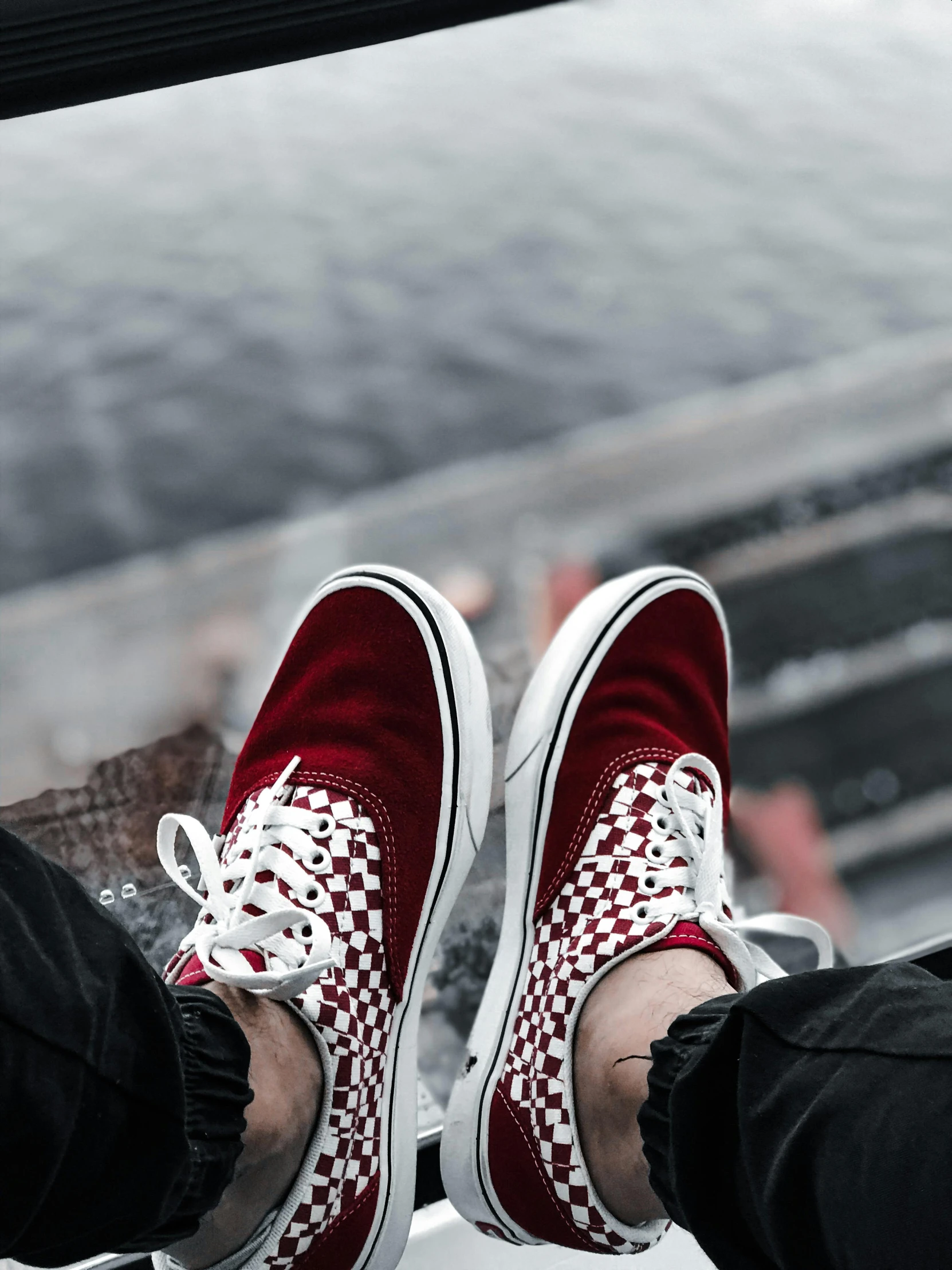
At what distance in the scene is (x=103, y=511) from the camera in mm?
938

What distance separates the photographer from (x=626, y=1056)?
630 mm

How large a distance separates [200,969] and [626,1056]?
260 millimetres

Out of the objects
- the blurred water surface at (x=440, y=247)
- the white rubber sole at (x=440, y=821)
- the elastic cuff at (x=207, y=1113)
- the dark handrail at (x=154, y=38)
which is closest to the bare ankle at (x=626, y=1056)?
the white rubber sole at (x=440, y=821)

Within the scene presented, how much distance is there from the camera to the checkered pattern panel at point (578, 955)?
64 cm

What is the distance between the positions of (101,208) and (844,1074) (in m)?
1.04

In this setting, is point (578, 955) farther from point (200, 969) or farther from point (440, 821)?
point (200, 969)

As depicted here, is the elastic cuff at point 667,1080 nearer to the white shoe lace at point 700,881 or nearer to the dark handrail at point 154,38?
the white shoe lace at point 700,881

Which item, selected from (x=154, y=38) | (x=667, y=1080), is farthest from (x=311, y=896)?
(x=154, y=38)

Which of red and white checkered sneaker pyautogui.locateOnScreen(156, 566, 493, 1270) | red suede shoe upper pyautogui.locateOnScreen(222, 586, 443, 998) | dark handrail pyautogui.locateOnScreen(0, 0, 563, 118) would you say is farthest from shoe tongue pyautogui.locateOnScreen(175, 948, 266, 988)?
dark handrail pyautogui.locateOnScreen(0, 0, 563, 118)

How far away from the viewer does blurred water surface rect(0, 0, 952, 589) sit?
97cm

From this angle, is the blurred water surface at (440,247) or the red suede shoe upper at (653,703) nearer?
the red suede shoe upper at (653,703)

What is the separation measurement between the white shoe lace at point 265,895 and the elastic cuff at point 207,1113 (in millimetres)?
74

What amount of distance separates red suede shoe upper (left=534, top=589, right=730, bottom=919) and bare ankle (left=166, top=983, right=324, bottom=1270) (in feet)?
0.87

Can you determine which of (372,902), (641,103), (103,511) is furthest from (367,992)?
(641,103)
